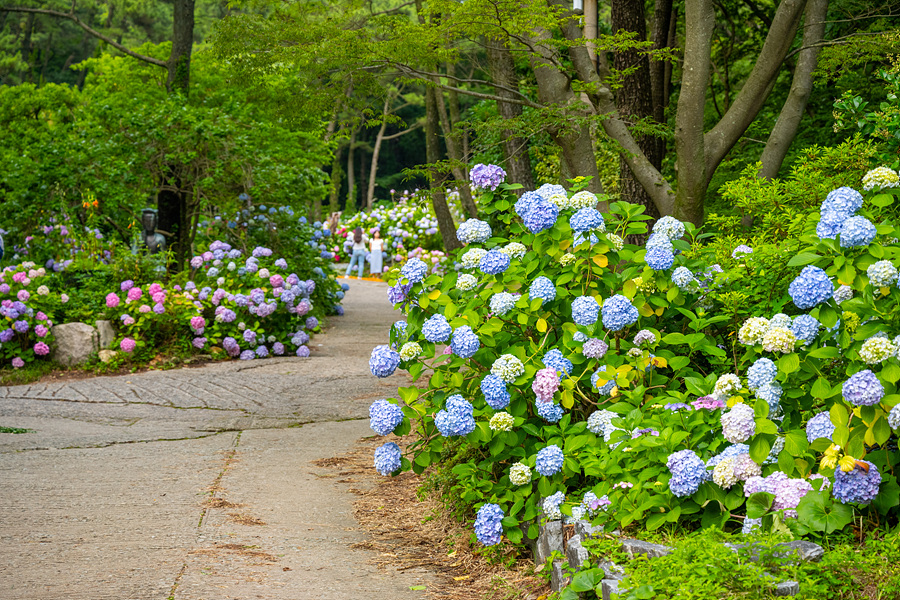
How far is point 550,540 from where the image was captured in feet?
9.87

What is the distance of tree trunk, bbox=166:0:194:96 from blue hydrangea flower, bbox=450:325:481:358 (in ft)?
32.5

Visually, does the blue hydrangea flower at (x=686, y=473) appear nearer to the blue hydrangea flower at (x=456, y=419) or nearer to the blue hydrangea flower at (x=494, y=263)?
the blue hydrangea flower at (x=456, y=419)

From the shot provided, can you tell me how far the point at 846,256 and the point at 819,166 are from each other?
178 centimetres

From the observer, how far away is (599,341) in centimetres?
337

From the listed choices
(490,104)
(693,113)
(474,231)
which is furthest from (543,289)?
(490,104)

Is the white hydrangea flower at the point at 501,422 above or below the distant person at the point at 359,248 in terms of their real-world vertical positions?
above

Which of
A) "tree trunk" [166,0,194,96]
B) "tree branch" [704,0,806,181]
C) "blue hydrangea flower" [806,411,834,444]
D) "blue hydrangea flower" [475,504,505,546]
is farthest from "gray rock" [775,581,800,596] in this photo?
"tree trunk" [166,0,194,96]

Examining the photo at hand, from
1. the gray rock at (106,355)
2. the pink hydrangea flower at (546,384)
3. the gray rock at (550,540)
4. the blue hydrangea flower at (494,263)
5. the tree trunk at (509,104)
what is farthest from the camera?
the gray rock at (106,355)

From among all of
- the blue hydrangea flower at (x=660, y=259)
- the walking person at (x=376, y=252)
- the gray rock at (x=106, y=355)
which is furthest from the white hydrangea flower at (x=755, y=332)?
the walking person at (x=376, y=252)

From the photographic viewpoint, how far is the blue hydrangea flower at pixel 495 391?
3.27m

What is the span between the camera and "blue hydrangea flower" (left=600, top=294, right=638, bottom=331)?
130 inches

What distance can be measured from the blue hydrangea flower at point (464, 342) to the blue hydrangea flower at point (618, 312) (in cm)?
55

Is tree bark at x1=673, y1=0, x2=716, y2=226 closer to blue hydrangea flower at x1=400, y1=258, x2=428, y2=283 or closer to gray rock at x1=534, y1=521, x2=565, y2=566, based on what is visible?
blue hydrangea flower at x1=400, y1=258, x2=428, y2=283

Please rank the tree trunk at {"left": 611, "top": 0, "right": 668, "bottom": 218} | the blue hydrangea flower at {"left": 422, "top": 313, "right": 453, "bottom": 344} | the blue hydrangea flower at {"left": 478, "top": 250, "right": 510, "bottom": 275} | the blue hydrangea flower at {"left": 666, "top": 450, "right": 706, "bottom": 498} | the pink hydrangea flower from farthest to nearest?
the tree trunk at {"left": 611, "top": 0, "right": 668, "bottom": 218} < the blue hydrangea flower at {"left": 478, "top": 250, "right": 510, "bottom": 275} < the blue hydrangea flower at {"left": 422, "top": 313, "right": 453, "bottom": 344} < the pink hydrangea flower < the blue hydrangea flower at {"left": 666, "top": 450, "right": 706, "bottom": 498}
